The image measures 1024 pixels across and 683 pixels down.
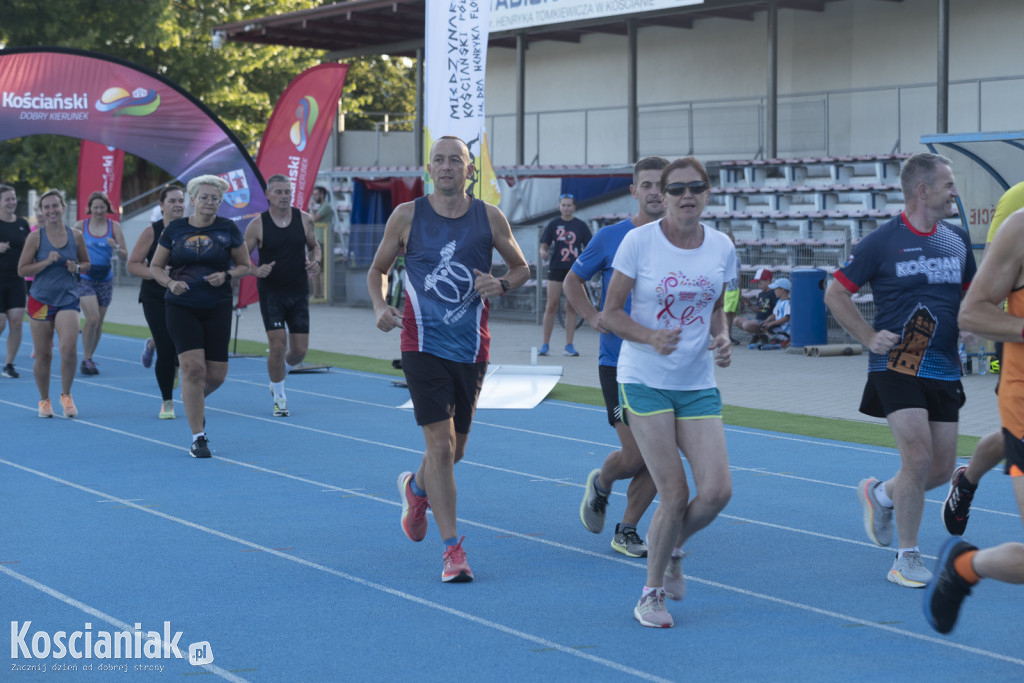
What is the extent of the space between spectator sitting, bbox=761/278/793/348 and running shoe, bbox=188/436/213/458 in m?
10.5

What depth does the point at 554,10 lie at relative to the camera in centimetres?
2408

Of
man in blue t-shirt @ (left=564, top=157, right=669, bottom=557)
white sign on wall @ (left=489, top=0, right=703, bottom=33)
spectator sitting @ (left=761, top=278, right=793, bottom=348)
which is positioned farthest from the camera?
white sign on wall @ (left=489, top=0, right=703, bottom=33)

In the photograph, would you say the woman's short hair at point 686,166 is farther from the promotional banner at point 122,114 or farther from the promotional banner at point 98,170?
the promotional banner at point 98,170

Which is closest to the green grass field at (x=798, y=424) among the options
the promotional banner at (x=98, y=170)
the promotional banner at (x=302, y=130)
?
the promotional banner at (x=302, y=130)

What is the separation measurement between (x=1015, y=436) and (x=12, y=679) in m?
3.49

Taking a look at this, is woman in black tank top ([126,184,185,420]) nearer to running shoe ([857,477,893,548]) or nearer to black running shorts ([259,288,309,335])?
black running shorts ([259,288,309,335])

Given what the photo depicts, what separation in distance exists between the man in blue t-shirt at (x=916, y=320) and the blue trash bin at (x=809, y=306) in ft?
38.3

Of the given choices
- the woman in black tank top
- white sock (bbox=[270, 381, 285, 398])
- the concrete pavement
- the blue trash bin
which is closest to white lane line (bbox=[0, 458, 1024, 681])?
the woman in black tank top

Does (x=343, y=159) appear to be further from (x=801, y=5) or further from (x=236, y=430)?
(x=236, y=430)

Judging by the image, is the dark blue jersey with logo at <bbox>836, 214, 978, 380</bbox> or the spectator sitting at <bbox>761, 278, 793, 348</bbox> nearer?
the dark blue jersey with logo at <bbox>836, 214, 978, 380</bbox>

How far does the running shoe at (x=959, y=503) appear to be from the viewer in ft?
20.8

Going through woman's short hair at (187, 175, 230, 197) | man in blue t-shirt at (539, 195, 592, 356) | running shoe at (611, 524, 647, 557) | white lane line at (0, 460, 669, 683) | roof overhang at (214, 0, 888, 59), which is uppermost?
roof overhang at (214, 0, 888, 59)

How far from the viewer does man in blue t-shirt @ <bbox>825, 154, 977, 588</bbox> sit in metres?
5.74

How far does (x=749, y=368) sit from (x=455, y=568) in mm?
10403
